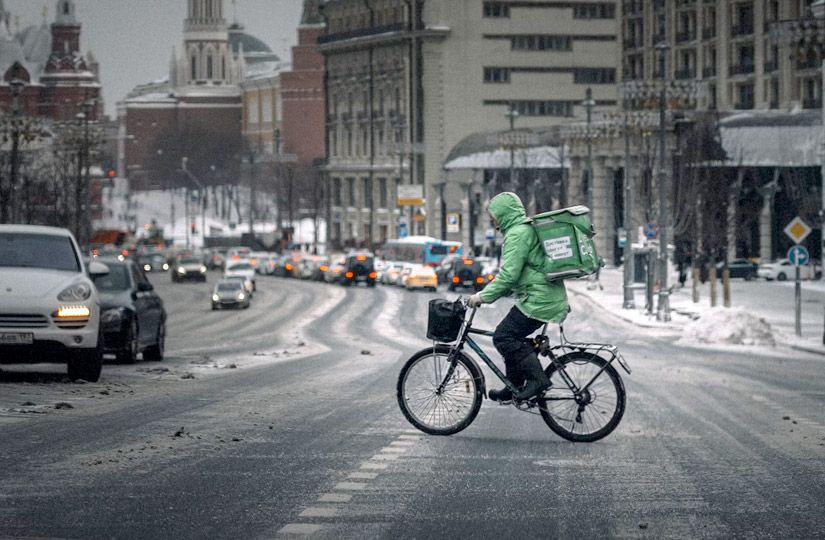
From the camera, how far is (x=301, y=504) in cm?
927

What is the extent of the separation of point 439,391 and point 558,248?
1.38 m

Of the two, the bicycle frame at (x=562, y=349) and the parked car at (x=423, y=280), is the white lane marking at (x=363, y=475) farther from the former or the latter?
the parked car at (x=423, y=280)

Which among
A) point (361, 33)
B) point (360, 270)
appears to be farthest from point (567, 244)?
point (361, 33)

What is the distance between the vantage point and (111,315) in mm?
23500

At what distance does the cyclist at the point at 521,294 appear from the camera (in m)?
12.3

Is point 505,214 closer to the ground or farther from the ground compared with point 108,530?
farther from the ground

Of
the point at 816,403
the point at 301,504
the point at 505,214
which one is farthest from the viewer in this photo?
the point at 816,403

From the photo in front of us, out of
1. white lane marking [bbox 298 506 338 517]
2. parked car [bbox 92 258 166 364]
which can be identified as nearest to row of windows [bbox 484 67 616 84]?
parked car [bbox 92 258 166 364]

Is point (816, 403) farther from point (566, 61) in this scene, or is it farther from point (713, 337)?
point (566, 61)

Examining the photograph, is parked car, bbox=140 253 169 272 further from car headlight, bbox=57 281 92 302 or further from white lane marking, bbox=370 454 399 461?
white lane marking, bbox=370 454 399 461

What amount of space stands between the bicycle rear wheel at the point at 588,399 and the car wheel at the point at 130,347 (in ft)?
39.6

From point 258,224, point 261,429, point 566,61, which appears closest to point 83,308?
point 261,429

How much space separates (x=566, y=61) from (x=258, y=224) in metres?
63.0

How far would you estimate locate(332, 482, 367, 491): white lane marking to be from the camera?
9.84 metres
